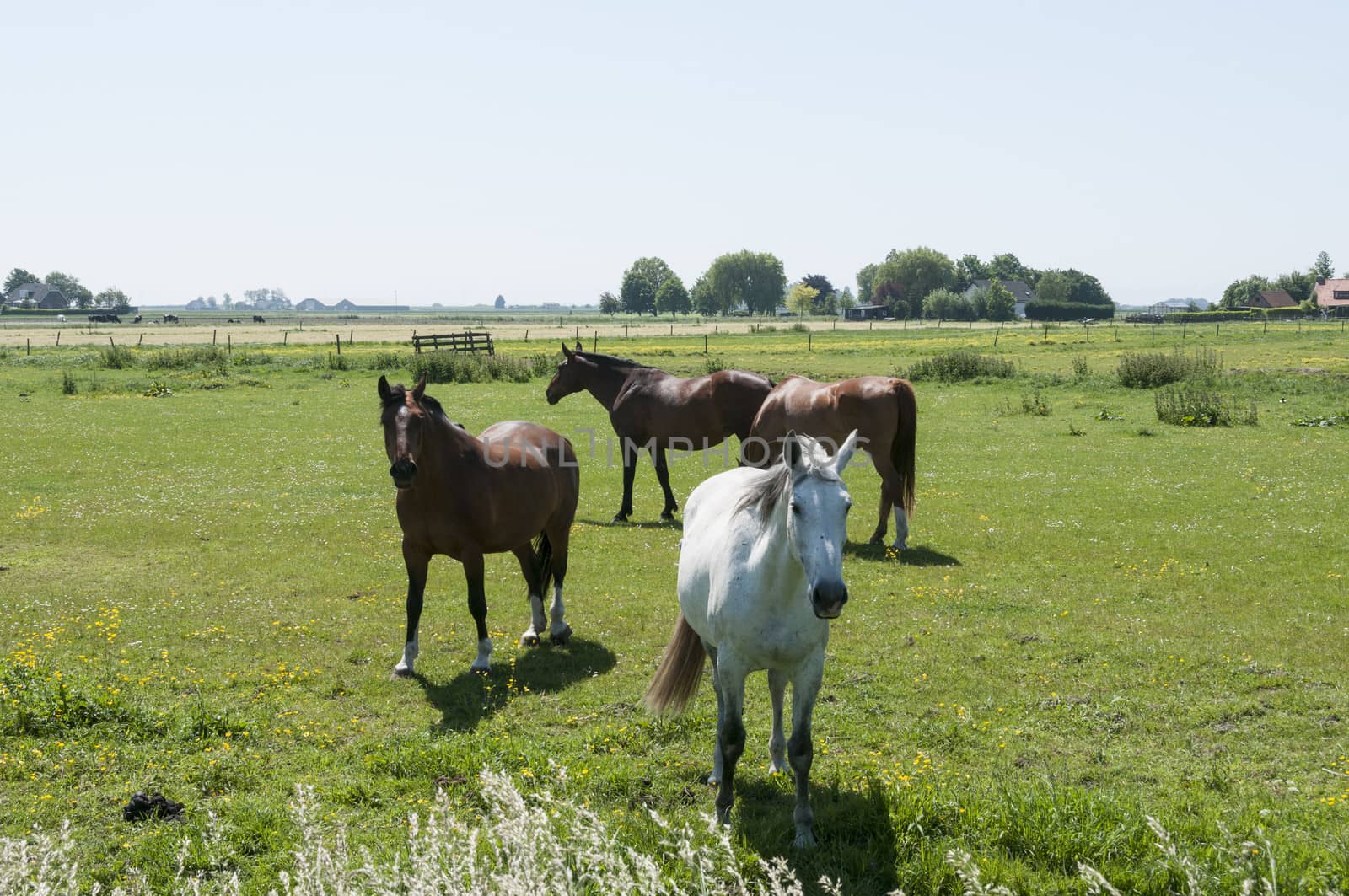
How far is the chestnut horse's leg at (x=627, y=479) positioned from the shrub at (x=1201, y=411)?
605 inches

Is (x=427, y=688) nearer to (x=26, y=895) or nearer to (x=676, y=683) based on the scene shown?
(x=676, y=683)

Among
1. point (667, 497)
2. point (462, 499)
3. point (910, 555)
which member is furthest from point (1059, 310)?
point (462, 499)

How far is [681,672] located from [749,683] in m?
1.58

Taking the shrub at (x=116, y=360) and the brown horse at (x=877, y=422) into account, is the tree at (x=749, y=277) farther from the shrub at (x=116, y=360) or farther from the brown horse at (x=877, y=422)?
the brown horse at (x=877, y=422)

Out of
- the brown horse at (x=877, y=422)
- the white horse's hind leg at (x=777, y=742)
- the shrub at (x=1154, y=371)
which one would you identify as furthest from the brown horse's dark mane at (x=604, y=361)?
the shrub at (x=1154, y=371)

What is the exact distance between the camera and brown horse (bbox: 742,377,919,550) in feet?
41.3

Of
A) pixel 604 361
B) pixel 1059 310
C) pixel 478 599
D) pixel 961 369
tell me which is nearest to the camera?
pixel 478 599

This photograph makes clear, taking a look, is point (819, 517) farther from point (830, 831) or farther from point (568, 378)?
point (568, 378)

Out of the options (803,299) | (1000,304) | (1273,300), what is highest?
(803,299)

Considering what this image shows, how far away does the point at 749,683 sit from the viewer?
A: 773 centimetres

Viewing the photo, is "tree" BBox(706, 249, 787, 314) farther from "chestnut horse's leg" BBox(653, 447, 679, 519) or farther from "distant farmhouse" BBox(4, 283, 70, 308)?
"chestnut horse's leg" BBox(653, 447, 679, 519)

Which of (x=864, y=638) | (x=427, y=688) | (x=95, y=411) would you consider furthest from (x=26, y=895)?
(x=95, y=411)

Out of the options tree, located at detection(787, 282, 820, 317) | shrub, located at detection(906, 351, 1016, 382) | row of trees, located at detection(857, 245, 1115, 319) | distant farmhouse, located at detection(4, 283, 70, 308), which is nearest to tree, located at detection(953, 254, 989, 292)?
row of trees, located at detection(857, 245, 1115, 319)

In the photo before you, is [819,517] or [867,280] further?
[867,280]
